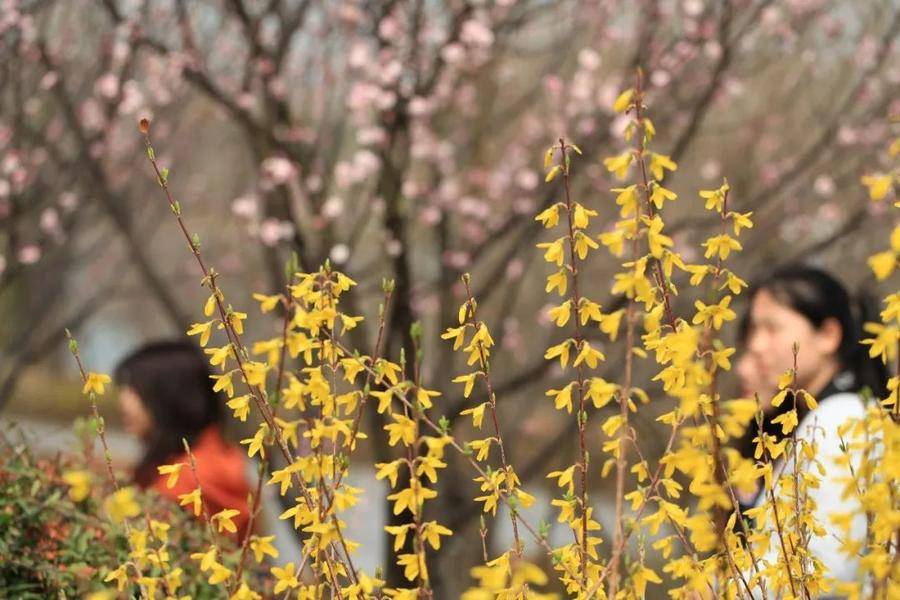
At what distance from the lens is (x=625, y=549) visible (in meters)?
1.50

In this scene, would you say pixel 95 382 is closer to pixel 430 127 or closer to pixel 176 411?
pixel 176 411

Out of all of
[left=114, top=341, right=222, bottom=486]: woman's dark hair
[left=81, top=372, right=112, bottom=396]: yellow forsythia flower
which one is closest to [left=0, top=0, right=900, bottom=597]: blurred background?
[left=114, top=341, right=222, bottom=486]: woman's dark hair

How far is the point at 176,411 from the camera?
13.1 ft

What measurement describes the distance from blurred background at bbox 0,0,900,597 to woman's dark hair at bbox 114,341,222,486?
0.49 meters

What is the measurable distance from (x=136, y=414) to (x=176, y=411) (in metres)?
0.22

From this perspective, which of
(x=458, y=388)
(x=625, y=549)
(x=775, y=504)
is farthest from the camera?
(x=458, y=388)

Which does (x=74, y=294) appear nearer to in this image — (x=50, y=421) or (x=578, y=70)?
(x=50, y=421)

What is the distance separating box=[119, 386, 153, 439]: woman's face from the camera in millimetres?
4039

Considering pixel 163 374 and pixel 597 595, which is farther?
pixel 163 374

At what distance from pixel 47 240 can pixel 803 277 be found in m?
6.38

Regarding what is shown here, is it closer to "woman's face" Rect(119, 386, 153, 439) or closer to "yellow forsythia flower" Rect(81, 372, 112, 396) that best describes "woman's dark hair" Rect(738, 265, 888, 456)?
"yellow forsythia flower" Rect(81, 372, 112, 396)

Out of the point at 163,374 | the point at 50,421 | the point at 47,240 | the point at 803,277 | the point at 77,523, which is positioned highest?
the point at 50,421

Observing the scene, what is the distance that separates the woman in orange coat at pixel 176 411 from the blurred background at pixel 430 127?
493mm

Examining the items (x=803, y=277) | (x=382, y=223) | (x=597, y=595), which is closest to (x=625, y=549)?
(x=597, y=595)
